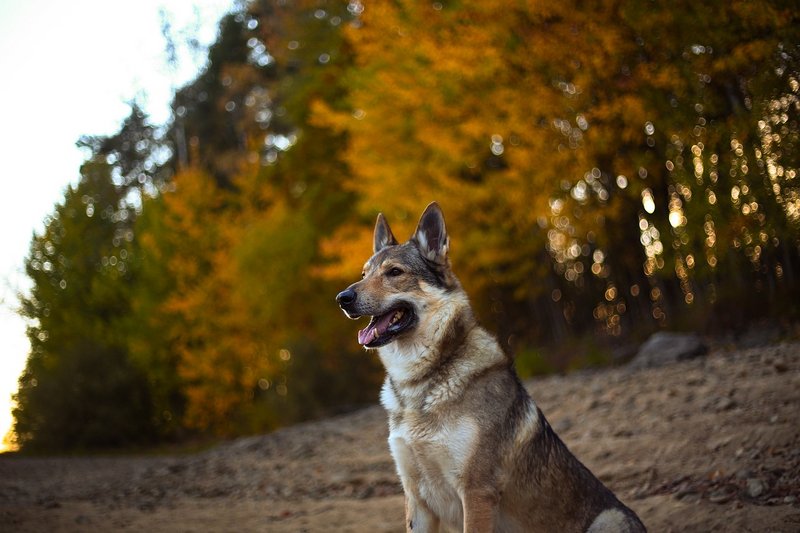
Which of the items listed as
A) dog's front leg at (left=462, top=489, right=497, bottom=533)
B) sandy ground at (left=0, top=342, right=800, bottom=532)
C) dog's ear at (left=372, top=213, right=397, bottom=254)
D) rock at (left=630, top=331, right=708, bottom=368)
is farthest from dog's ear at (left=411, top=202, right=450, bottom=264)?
rock at (left=630, top=331, right=708, bottom=368)

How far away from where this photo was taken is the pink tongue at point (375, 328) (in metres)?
4.88

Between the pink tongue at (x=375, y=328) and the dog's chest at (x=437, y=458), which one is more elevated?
the pink tongue at (x=375, y=328)

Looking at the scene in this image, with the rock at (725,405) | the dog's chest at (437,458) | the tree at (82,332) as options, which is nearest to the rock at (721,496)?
the rock at (725,405)

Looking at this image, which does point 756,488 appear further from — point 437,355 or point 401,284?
point 401,284

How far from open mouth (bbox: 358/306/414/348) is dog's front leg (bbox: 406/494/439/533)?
99 cm

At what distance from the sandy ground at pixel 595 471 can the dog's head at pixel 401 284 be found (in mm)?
2527

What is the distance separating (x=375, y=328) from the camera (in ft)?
16.2

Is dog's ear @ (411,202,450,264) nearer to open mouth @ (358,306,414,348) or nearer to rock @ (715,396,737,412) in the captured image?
open mouth @ (358,306,414,348)

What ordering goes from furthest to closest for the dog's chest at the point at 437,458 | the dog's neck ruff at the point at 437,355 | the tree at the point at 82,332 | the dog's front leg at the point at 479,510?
1. the tree at the point at 82,332
2. the dog's neck ruff at the point at 437,355
3. the dog's chest at the point at 437,458
4. the dog's front leg at the point at 479,510

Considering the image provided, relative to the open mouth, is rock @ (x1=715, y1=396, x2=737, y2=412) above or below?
below

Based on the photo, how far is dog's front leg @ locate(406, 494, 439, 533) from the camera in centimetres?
464

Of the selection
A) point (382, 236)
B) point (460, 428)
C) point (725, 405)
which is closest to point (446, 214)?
point (725, 405)

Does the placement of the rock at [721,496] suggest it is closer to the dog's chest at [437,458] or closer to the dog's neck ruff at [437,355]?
the dog's neck ruff at [437,355]

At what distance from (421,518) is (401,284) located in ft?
4.88
